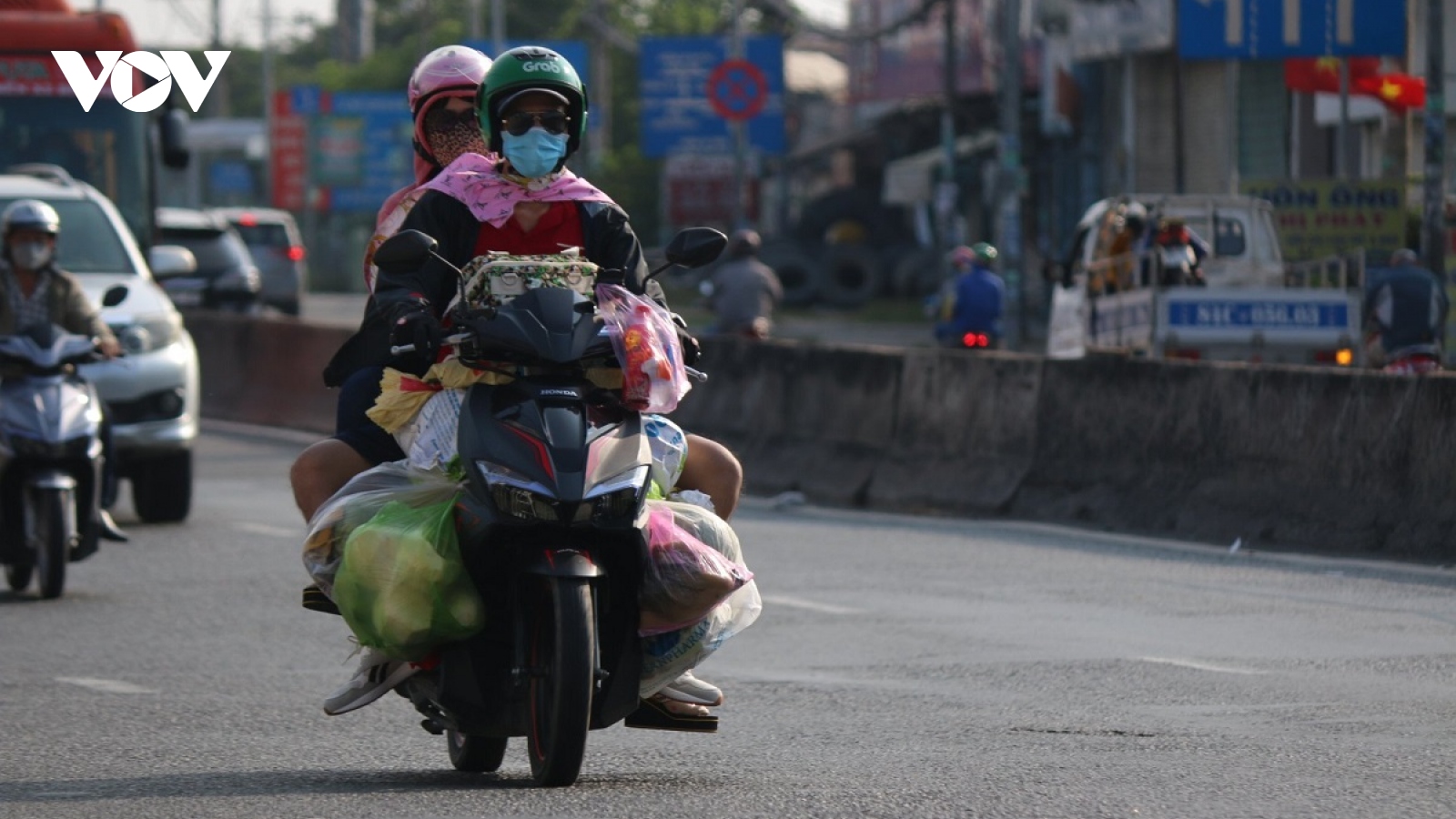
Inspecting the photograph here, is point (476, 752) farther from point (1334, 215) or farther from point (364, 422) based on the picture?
point (1334, 215)

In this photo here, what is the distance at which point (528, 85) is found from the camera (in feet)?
21.9

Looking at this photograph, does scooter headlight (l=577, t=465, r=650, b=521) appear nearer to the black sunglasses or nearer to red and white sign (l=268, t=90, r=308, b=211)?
the black sunglasses

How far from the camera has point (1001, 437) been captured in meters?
16.0

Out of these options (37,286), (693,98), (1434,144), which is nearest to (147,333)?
(37,286)

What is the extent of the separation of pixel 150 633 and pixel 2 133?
9341 millimetres

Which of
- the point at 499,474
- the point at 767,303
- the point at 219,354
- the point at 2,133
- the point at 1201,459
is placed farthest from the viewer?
the point at 219,354

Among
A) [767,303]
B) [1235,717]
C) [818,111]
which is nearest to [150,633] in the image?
[1235,717]

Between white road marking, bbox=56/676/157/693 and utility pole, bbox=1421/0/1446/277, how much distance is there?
16.8m

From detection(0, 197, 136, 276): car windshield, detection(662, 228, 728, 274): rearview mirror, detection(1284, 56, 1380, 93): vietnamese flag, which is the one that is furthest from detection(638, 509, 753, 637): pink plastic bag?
detection(1284, 56, 1380, 93): vietnamese flag

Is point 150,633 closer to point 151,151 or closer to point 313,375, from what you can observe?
point 151,151

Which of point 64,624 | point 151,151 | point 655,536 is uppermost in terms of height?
point 151,151

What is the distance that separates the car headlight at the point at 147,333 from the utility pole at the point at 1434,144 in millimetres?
12479

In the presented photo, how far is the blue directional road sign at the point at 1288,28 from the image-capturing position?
28.2 m

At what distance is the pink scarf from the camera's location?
6762 millimetres
